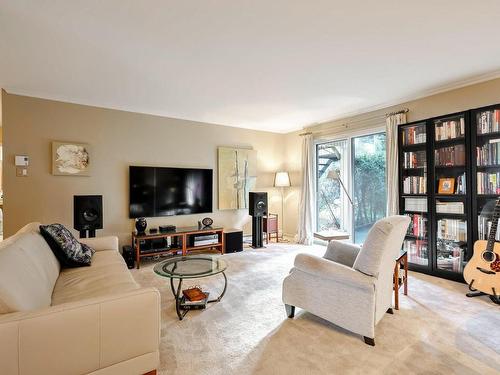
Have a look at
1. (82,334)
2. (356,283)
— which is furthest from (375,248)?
(82,334)

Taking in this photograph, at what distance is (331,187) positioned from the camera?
517cm

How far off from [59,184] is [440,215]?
202 inches

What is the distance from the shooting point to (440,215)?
10.9 feet

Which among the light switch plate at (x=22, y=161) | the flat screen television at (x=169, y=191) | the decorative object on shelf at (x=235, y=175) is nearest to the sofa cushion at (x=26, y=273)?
the light switch plate at (x=22, y=161)

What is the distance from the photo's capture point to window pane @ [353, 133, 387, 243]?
4.29 meters

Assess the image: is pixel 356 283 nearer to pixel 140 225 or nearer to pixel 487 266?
pixel 487 266

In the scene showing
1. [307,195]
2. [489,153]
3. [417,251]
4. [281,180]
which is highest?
[489,153]

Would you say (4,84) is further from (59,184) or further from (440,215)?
(440,215)

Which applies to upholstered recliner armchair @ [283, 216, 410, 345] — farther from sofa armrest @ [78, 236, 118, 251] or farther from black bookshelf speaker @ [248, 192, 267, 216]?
black bookshelf speaker @ [248, 192, 267, 216]

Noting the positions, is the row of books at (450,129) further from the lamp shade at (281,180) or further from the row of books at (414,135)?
the lamp shade at (281,180)

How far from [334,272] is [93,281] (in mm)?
1866

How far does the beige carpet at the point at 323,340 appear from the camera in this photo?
1.69 meters

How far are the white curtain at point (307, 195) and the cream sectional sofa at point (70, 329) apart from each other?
165 inches

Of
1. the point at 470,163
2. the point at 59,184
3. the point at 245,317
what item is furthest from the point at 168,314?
the point at 470,163
